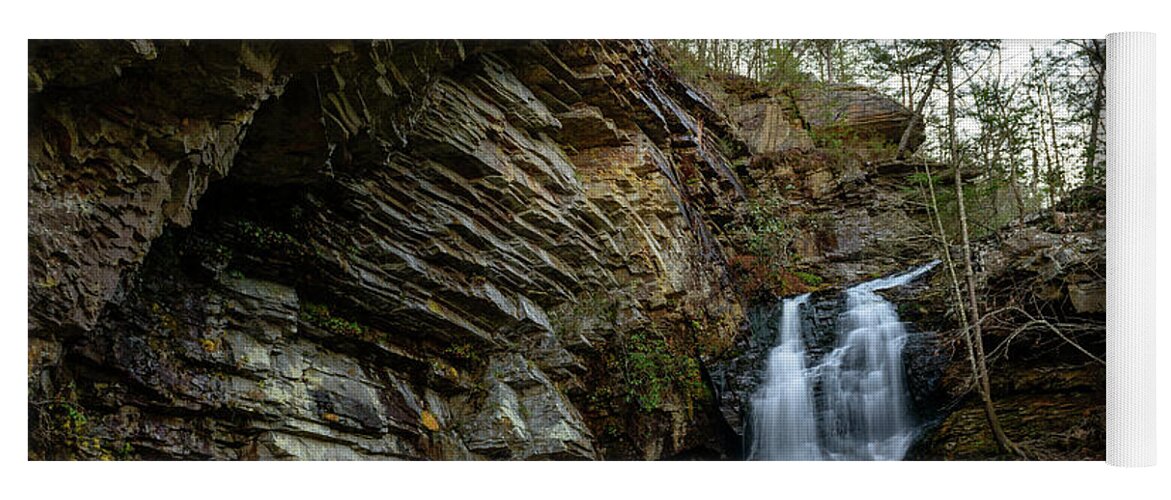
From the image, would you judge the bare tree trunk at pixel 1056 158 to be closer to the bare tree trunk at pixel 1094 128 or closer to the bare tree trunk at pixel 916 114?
the bare tree trunk at pixel 1094 128

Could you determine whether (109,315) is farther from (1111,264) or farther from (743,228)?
(1111,264)

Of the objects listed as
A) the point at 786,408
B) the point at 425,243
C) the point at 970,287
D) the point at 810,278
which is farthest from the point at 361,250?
the point at 970,287

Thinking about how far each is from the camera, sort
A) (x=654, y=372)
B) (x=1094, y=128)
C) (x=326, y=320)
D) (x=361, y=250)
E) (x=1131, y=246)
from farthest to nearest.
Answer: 1. (x=654, y=372)
2. (x=361, y=250)
3. (x=326, y=320)
4. (x=1094, y=128)
5. (x=1131, y=246)

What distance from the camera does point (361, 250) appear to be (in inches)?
228

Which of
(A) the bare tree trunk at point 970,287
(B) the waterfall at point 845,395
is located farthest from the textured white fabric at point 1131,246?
(B) the waterfall at point 845,395

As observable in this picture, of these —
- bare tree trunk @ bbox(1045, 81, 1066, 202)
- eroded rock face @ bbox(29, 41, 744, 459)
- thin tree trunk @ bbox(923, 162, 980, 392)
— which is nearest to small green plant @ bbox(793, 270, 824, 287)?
eroded rock face @ bbox(29, 41, 744, 459)

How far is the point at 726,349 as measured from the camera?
22.7ft

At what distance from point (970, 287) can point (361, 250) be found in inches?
175

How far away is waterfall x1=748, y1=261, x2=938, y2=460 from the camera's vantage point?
214 inches

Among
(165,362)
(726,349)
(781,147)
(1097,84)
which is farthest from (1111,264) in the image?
(165,362)

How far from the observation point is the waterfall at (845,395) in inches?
214

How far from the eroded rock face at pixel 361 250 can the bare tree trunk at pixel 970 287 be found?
1890mm

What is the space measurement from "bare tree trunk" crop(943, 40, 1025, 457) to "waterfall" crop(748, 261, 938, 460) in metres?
0.35

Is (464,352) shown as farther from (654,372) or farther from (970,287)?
(970,287)
